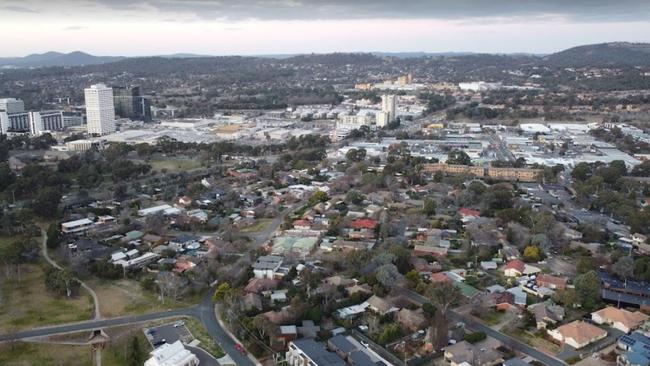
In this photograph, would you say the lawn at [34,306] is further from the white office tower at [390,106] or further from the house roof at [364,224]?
the white office tower at [390,106]

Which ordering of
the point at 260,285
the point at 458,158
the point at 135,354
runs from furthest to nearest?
the point at 458,158, the point at 260,285, the point at 135,354

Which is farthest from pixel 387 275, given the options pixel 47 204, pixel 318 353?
pixel 47 204

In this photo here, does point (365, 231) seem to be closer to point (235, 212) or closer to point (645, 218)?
point (235, 212)

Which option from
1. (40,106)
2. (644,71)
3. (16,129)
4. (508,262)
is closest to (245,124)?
(16,129)

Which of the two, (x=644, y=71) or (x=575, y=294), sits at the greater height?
(x=644, y=71)

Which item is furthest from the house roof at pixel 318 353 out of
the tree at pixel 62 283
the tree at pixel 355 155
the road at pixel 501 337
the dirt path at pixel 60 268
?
the tree at pixel 355 155

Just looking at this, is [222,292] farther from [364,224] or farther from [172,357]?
[364,224]

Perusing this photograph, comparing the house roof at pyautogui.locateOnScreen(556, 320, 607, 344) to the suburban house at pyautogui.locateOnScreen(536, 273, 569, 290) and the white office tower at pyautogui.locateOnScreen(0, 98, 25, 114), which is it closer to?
the suburban house at pyautogui.locateOnScreen(536, 273, 569, 290)
